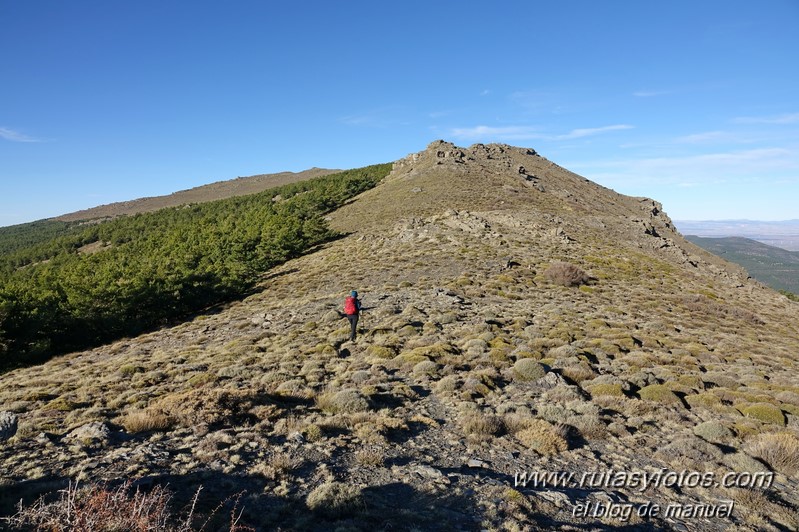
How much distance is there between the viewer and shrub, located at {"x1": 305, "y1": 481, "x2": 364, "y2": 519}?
240 inches

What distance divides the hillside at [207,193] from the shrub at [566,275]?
5742 inches

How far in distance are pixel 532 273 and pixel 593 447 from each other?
21676 millimetres

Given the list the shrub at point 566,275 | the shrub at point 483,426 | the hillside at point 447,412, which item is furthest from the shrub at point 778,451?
the shrub at point 566,275

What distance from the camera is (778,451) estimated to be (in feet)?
28.4

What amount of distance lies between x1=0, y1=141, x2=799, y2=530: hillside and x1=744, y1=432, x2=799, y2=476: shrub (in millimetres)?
42

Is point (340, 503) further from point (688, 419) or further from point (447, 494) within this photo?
point (688, 419)

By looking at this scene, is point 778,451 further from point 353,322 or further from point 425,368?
point 353,322

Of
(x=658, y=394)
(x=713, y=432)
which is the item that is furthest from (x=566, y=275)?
(x=713, y=432)

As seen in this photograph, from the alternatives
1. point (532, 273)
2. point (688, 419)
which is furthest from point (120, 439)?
point (532, 273)

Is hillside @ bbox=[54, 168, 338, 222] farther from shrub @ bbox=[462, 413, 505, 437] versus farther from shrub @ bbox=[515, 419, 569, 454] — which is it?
shrub @ bbox=[515, 419, 569, 454]

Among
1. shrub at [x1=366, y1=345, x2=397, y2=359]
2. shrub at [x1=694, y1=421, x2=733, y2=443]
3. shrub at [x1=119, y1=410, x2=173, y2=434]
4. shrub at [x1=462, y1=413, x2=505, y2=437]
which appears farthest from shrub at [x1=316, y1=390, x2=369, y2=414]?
shrub at [x1=694, y1=421, x2=733, y2=443]

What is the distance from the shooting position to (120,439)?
8.24 metres

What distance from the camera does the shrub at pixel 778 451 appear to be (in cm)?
841

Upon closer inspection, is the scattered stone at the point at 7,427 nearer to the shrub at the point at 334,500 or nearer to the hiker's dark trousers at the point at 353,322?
the shrub at the point at 334,500
